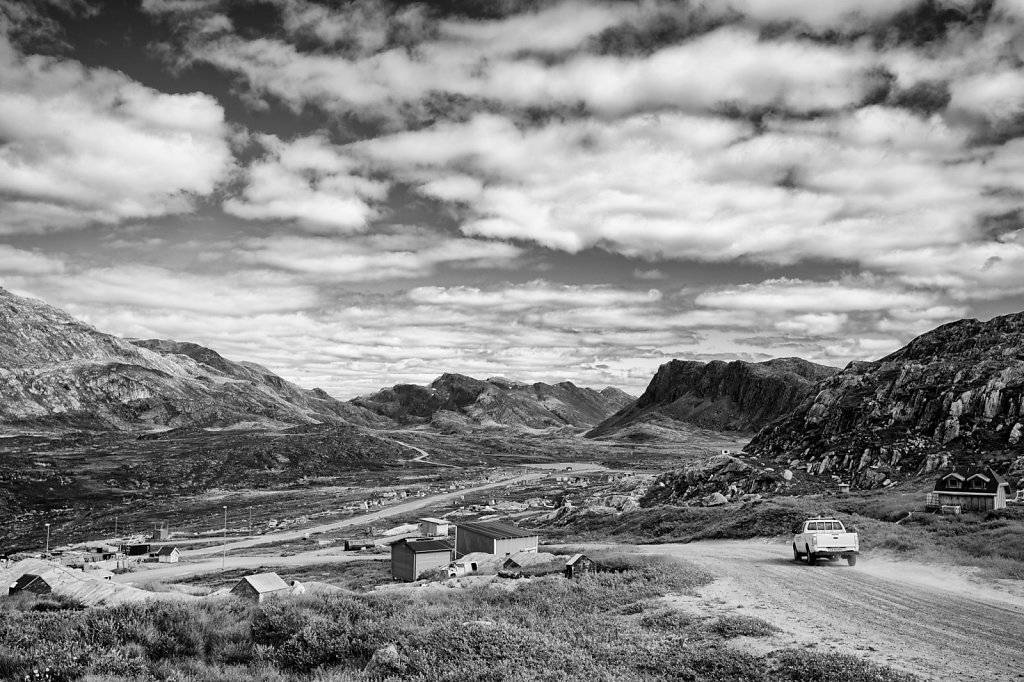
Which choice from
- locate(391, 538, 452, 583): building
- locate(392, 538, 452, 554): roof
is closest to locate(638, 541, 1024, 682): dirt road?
locate(391, 538, 452, 583): building

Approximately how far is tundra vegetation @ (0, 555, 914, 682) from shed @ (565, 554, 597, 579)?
6.80 meters

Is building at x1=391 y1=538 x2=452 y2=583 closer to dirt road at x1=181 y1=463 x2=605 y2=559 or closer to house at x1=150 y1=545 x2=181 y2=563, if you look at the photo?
house at x1=150 y1=545 x2=181 y2=563

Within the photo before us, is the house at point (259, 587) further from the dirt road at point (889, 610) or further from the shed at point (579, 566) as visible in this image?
the dirt road at point (889, 610)

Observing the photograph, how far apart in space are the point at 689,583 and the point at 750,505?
42728mm

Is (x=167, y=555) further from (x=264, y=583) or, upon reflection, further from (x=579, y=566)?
(x=579, y=566)

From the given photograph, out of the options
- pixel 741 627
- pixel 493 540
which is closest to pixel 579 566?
pixel 741 627

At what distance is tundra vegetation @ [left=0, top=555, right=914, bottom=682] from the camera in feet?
45.5

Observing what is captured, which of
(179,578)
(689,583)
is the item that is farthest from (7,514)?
(689,583)

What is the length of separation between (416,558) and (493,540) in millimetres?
7173

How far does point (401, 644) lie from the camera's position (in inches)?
626

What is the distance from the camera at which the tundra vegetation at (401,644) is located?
13.9m

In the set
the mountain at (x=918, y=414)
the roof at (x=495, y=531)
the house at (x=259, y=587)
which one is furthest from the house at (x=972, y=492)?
the house at (x=259, y=587)

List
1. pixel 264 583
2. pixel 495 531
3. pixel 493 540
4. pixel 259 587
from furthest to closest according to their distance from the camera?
pixel 495 531 → pixel 493 540 → pixel 264 583 → pixel 259 587

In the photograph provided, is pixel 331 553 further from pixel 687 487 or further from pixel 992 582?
pixel 992 582
